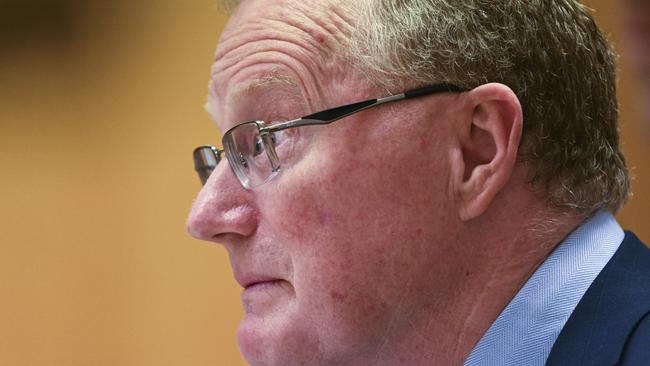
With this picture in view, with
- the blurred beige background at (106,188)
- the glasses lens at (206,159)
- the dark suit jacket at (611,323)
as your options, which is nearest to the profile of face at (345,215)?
the dark suit jacket at (611,323)

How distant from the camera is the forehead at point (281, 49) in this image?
1188 millimetres

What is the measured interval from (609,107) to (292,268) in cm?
55

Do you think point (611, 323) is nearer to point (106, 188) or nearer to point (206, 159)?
point (206, 159)

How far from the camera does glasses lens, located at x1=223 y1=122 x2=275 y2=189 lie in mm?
1227

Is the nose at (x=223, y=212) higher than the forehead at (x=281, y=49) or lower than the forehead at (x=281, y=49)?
lower

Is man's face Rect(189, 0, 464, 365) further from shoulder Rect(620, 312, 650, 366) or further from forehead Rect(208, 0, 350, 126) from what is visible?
shoulder Rect(620, 312, 650, 366)

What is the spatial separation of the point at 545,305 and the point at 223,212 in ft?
1.56

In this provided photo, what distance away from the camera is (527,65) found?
1.20m

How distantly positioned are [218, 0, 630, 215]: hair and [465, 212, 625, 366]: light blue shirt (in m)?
0.07

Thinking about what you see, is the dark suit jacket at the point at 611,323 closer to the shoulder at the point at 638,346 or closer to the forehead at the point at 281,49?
the shoulder at the point at 638,346

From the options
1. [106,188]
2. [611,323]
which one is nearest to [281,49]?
[611,323]

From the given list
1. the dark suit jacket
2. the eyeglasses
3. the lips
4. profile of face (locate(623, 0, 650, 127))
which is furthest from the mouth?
profile of face (locate(623, 0, 650, 127))

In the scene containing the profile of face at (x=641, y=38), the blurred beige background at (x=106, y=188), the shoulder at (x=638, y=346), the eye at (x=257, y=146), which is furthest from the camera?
the blurred beige background at (x=106, y=188)

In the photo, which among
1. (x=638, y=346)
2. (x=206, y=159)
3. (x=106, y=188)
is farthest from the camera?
(x=106, y=188)
